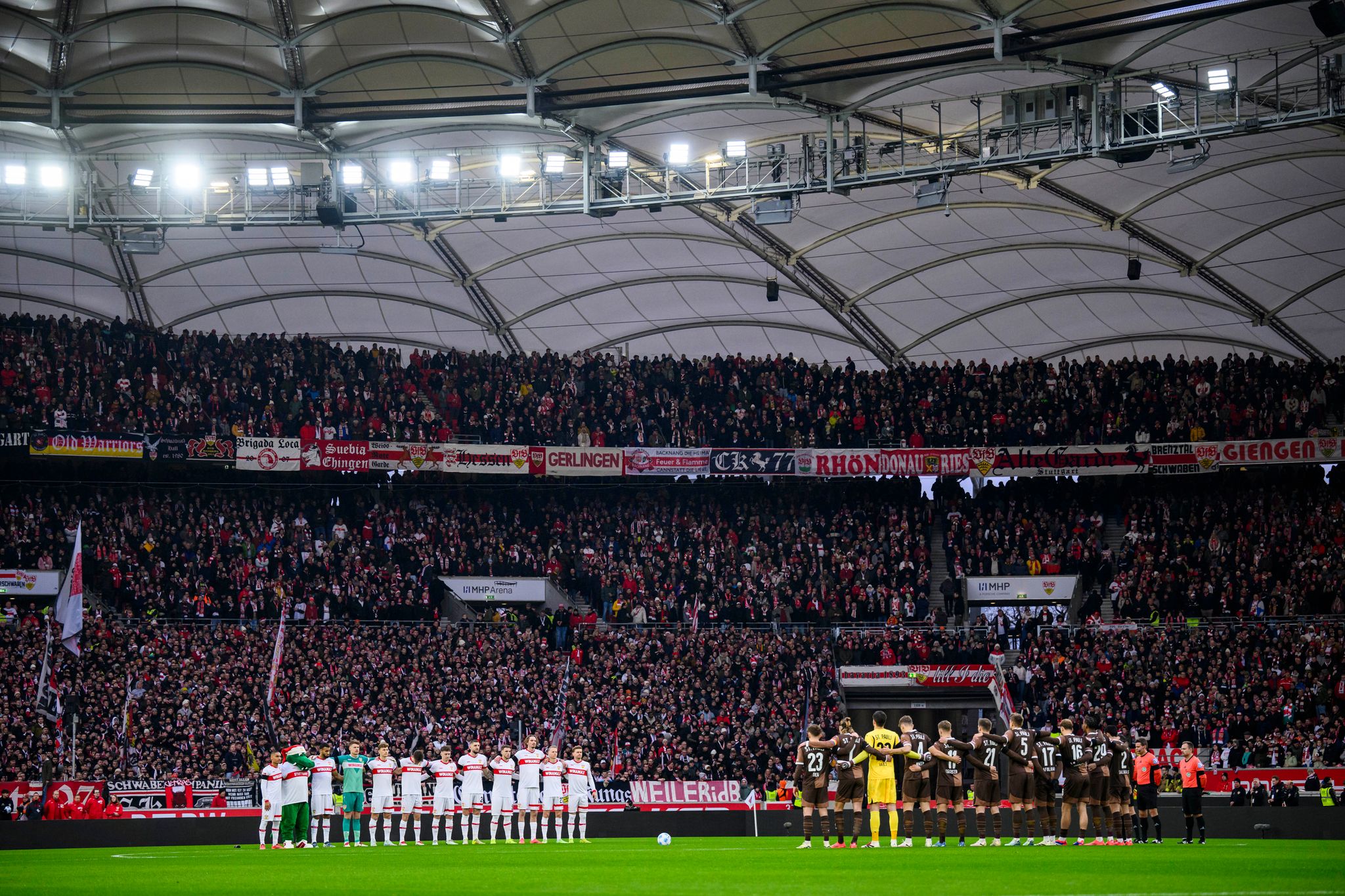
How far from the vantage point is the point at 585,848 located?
2573 cm

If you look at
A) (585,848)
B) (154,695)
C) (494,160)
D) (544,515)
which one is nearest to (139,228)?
(494,160)

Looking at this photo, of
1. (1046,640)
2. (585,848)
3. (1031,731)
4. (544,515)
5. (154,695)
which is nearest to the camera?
(1031,731)

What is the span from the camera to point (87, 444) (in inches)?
1773

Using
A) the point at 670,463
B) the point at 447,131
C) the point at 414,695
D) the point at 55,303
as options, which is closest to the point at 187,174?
the point at 447,131

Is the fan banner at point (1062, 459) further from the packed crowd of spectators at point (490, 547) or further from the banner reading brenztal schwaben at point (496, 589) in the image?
the banner reading brenztal schwaben at point (496, 589)

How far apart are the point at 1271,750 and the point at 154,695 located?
99.3ft

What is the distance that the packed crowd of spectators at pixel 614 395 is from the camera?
46812mm

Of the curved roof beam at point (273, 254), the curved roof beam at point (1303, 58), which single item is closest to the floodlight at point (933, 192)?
the curved roof beam at point (1303, 58)

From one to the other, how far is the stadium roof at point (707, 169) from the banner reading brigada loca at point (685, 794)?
15.3 meters

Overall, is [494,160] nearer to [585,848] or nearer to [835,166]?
[835,166]

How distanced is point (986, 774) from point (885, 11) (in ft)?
60.8

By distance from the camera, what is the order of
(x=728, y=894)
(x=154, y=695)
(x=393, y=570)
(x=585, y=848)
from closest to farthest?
(x=728, y=894) < (x=585, y=848) < (x=154, y=695) < (x=393, y=570)

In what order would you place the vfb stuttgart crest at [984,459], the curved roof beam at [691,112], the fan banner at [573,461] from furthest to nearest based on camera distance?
the fan banner at [573,461], the vfb stuttgart crest at [984,459], the curved roof beam at [691,112]

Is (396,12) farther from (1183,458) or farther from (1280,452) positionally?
(1280,452)
